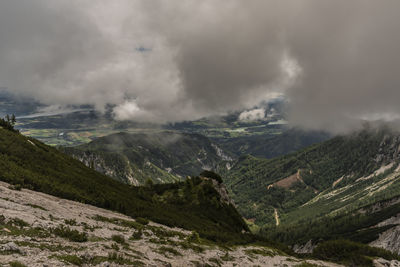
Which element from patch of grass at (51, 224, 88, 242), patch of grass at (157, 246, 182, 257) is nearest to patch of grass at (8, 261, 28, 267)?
patch of grass at (51, 224, 88, 242)

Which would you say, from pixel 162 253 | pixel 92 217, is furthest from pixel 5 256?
pixel 92 217

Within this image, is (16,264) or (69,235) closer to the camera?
(16,264)

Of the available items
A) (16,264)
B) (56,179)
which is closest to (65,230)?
(16,264)

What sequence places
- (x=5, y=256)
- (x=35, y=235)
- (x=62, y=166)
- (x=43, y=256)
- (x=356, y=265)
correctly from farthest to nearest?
1. (x=356, y=265)
2. (x=62, y=166)
3. (x=35, y=235)
4. (x=43, y=256)
5. (x=5, y=256)

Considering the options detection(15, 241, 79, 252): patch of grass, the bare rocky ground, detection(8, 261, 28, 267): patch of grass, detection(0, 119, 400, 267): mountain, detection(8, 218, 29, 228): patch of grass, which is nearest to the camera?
detection(8, 261, 28, 267): patch of grass

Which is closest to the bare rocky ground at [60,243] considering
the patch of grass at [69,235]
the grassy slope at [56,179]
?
the patch of grass at [69,235]

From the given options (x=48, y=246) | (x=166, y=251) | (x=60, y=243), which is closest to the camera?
(x=48, y=246)

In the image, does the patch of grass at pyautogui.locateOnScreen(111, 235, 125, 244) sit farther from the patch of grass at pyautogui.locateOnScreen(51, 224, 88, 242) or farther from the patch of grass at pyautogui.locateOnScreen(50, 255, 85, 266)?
the patch of grass at pyautogui.locateOnScreen(50, 255, 85, 266)

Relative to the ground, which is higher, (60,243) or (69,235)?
(69,235)

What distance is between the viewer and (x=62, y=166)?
78812 millimetres

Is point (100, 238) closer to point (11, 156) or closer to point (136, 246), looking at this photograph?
point (136, 246)

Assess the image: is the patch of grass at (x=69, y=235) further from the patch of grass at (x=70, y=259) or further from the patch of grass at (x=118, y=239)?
the patch of grass at (x=70, y=259)

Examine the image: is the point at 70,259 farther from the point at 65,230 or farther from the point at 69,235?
the point at 65,230

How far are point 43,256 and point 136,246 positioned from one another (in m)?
14.4
